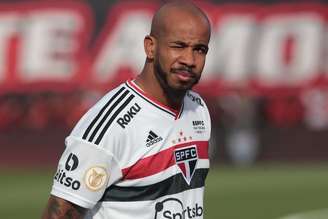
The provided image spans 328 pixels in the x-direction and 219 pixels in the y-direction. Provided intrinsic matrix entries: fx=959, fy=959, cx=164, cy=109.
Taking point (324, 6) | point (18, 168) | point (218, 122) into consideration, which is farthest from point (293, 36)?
point (18, 168)

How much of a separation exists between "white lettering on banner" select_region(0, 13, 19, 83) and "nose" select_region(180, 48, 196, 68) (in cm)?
1780

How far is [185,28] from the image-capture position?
5.30 meters

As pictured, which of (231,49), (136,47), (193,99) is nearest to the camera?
(193,99)

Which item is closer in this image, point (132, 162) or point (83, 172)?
point (83, 172)

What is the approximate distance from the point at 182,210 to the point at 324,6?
61.0ft

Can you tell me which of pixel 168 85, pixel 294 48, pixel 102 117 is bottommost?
pixel 294 48

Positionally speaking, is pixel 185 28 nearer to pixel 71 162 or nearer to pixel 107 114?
pixel 107 114

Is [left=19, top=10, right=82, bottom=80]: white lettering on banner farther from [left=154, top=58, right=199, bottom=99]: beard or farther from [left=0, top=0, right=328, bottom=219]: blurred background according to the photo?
[left=154, top=58, right=199, bottom=99]: beard

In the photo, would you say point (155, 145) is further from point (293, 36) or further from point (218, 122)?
point (293, 36)

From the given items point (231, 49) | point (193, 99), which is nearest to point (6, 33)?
point (231, 49)

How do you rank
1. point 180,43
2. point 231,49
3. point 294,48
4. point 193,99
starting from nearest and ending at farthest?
point 180,43 → point 193,99 → point 231,49 → point 294,48

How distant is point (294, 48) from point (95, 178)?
19572 mm

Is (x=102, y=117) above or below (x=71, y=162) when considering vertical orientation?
above

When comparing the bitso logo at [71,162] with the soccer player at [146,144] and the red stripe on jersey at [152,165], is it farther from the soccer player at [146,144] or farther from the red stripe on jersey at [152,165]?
Answer: the red stripe on jersey at [152,165]
